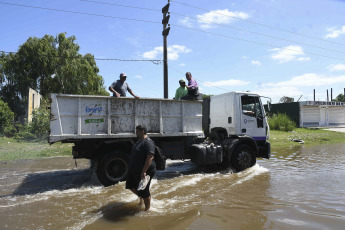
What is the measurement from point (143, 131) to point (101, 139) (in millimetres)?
2424

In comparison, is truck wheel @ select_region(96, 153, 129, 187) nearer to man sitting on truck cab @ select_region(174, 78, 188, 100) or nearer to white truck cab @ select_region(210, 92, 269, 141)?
man sitting on truck cab @ select_region(174, 78, 188, 100)

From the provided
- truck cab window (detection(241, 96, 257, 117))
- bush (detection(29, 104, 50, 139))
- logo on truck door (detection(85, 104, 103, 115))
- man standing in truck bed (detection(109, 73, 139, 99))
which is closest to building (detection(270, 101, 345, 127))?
truck cab window (detection(241, 96, 257, 117))

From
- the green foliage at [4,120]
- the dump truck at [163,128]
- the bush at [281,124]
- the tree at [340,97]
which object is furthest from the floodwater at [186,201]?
the tree at [340,97]

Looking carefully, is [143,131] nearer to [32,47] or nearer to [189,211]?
[189,211]

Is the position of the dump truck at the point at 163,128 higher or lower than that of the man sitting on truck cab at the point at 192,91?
lower

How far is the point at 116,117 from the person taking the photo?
686 cm

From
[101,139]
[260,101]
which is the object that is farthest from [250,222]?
[260,101]

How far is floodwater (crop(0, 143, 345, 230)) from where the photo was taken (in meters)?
4.28

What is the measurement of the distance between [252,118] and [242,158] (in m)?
1.41

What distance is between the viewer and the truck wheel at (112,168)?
6594mm

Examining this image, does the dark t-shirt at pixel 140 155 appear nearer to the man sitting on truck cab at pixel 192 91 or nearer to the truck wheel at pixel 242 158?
the man sitting on truck cab at pixel 192 91

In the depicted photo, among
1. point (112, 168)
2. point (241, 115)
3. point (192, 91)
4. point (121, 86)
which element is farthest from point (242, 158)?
point (121, 86)

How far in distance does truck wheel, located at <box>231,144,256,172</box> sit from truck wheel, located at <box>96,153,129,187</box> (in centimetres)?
357

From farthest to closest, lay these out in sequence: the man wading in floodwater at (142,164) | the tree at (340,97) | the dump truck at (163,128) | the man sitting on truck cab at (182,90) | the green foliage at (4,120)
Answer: the tree at (340,97), the green foliage at (4,120), the man sitting on truck cab at (182,90), the dump truck at (163,128), the man wading in floodwater at (142,164)
